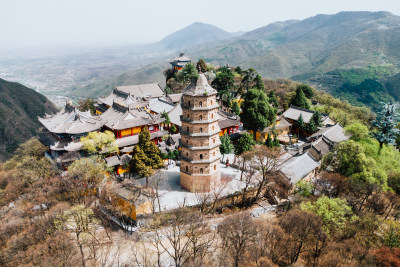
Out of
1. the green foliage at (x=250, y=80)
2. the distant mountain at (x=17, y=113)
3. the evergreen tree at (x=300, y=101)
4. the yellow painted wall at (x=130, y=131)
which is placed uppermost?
the green foliage at (x=250, y=80)

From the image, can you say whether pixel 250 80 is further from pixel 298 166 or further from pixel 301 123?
pixel 298 166

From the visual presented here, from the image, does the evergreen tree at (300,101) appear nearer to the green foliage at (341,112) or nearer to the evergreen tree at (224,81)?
the green foliage at (341,112)

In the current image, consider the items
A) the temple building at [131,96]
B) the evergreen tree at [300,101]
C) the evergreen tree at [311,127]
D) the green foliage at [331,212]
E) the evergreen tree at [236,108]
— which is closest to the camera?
the green foliage at [331,212]

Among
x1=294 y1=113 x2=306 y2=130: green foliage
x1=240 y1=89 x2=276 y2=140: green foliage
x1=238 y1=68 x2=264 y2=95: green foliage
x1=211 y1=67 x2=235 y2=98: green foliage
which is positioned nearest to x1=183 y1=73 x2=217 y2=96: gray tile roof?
x1=240 y1=89 x2=276 y2=140: green foliage

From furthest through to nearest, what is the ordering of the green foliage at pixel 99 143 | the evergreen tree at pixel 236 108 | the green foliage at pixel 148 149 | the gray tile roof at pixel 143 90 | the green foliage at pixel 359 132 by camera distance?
the gray tile roof at pixel 143 90 → the evergreen tree at pixel 236 108 → the green foliage at pixel 359 132 → the green foliage at pixel 99 143 → the green foliage at pixel 148 149

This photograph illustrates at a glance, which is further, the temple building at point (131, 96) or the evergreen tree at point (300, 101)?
the evergreen tree at point (300, 101)

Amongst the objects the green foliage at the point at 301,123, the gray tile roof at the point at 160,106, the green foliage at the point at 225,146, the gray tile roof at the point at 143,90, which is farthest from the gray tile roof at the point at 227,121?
the gray tile roof at the point at 143,90

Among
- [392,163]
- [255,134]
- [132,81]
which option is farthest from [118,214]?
[132,81]
